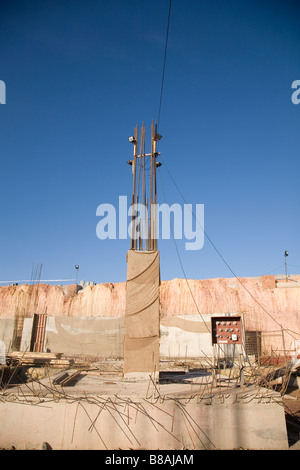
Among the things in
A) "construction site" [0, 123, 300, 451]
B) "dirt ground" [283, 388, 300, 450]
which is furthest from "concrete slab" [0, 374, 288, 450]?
"dirt ground" [283, 388, 300, 450]

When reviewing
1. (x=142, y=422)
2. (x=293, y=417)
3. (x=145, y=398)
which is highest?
(x=145, y=398)

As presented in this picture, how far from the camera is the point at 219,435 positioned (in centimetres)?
460

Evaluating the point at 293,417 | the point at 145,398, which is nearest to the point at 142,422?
the point at 145,398

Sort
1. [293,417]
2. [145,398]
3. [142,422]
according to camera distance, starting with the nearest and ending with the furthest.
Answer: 1. [142,422]
2. [145,398]
3. [293,417]

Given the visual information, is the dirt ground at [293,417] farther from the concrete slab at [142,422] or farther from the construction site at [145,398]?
the concrete slab at [142,422]

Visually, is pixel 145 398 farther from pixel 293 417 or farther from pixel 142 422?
pixel 293 417

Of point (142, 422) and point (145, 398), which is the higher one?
point (145, 398)

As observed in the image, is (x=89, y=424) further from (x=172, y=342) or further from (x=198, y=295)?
(x=198, y=295)

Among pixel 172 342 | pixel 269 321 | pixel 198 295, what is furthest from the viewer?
pixel 198 295

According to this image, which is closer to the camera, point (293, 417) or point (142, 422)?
point (142, 422)

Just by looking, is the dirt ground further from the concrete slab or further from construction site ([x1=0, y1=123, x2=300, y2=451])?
the concrete slab

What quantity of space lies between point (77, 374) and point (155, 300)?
105 inches

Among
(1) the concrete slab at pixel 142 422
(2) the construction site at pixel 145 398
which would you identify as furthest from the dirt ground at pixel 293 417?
(1) the concrete slab at pixel 142 422

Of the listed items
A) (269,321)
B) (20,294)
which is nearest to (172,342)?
(269,321)
